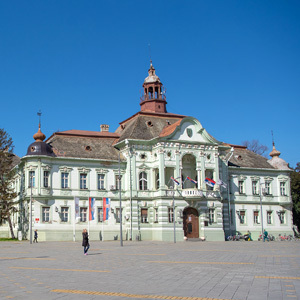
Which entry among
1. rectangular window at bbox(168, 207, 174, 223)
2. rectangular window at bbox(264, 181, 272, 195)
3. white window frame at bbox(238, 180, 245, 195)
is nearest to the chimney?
rectangular window at bbox(168, 207, 174, 223)

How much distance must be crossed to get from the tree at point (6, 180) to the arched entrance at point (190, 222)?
68.4 ft

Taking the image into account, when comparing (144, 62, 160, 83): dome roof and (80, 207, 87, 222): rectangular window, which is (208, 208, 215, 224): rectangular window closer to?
(80, 207, 87, 222): rectangular window

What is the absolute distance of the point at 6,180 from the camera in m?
59.8

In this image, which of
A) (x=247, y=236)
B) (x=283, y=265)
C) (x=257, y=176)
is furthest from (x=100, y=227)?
(x=283, y=265)

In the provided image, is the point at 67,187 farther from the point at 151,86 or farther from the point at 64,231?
the point at 151,86

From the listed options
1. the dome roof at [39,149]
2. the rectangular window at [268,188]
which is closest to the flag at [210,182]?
the rectangular window at [268,188]

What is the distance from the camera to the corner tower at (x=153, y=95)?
209 ft

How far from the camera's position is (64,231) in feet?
172

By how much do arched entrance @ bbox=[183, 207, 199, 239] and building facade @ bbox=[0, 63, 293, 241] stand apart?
0.40 ft

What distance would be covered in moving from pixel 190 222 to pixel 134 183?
824 cm

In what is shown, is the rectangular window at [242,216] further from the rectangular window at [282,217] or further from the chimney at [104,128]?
the chimney at [104,128]

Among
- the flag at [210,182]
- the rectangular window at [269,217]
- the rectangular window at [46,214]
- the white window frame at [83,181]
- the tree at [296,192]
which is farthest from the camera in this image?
the tree at [296,192]

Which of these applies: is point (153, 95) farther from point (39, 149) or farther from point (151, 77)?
point (39, 149)

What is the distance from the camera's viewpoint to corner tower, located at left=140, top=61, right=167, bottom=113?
63.8m
